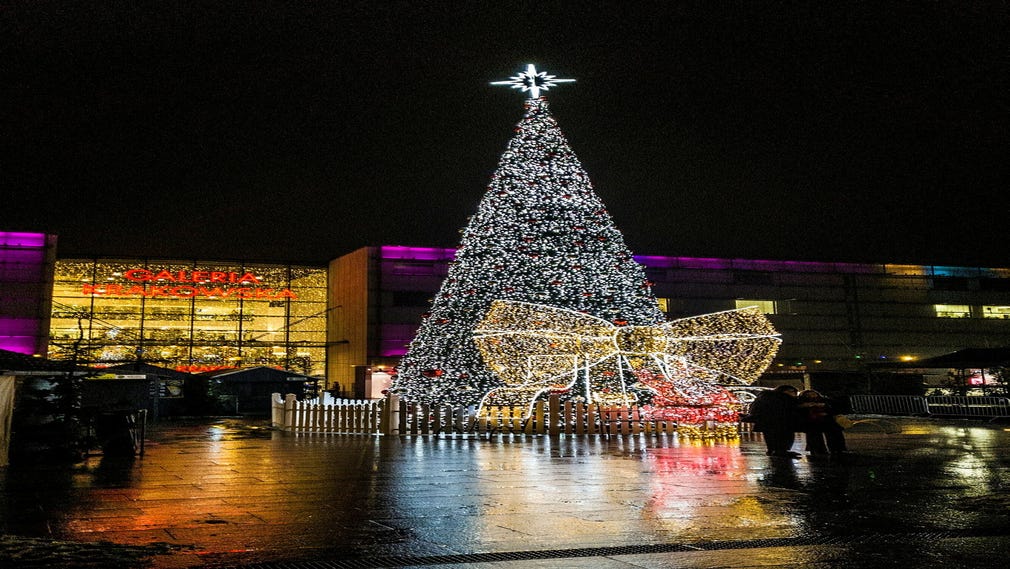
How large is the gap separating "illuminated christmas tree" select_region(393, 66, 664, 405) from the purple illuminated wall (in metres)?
30.3

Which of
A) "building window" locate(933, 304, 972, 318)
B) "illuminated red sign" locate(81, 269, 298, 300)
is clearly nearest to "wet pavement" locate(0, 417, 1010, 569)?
"illuminated red sign" locate(81, 269, 298, 300)

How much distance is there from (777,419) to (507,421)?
21.8 feet

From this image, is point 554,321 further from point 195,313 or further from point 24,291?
point 195,313

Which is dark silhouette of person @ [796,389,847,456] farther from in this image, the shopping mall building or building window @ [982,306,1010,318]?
building window @ [982,306,1010,318]

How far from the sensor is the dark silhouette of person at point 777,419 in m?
12.0

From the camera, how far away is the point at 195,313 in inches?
2032

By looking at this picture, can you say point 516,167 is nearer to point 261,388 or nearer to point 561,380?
point 561,380

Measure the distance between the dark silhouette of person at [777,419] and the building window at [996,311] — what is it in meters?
55.0

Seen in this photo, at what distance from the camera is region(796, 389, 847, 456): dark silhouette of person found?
1173cm

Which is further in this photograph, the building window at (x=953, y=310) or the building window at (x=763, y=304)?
the building window at (x=953, y=310)

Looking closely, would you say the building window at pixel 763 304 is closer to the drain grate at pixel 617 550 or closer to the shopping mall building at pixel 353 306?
the shopping mall building at pixel 353 306

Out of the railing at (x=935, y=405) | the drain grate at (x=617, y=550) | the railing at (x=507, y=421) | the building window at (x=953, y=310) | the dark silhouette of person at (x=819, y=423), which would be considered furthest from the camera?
the building window at (x=953, y=310)

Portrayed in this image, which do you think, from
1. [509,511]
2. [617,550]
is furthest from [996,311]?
[617,550]

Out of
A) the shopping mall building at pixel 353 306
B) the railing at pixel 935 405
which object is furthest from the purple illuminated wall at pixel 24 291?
the railing at pixel 935 405
